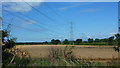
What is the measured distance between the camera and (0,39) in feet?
20.1

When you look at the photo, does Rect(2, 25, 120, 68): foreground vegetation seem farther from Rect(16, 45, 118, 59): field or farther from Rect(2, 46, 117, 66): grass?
Rect(16, 45, 118, 59): field

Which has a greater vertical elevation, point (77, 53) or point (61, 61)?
point (77, 53)

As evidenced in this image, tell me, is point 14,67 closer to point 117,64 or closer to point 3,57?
point 3,57

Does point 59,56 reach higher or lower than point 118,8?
lower

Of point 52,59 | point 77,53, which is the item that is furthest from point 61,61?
point 77,53

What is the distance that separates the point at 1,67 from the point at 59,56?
5.34ft

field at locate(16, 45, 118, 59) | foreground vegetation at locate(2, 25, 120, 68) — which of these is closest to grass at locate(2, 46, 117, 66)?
foreground vegetation at locate(2, 25, 120, 68)

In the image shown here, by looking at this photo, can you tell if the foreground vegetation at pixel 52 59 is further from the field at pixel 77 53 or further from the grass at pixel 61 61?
the field at pixel 77 53

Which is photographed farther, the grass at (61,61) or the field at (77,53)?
the field at (77,53)

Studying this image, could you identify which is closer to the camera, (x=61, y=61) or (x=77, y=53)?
(x=61, y=61)

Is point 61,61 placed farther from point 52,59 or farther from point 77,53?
point 77,53

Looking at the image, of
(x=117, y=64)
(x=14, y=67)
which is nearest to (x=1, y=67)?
(x=14, y=67)

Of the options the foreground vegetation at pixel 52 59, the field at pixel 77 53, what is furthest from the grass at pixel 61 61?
the field at pixel 77 53

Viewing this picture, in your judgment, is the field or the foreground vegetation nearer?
the foreground vegetation
